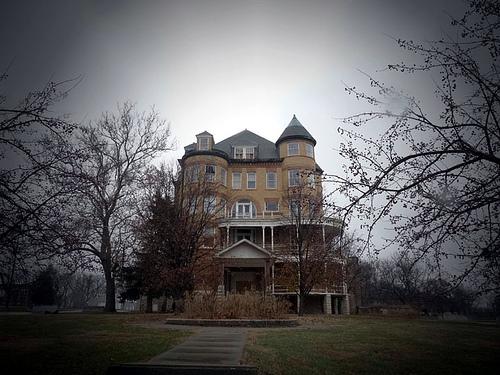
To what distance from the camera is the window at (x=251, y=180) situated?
35250mm

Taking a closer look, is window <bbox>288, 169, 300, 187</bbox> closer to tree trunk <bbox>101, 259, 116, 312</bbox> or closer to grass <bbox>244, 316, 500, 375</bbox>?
tree trunk <bbox>101, 259, 116, 312</bbox>

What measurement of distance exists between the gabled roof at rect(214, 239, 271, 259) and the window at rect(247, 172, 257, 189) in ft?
33.2

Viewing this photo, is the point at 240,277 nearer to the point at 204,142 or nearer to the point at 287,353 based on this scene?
the point at 204,142

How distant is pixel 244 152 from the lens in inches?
1443

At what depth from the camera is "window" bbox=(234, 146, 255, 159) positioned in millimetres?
36562

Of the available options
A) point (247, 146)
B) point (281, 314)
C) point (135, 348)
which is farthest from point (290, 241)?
point (135, 348)

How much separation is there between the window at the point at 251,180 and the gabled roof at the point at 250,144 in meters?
2.29

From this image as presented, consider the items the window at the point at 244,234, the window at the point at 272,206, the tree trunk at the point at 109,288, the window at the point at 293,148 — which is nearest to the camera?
the tree trunk at the point at 109,288

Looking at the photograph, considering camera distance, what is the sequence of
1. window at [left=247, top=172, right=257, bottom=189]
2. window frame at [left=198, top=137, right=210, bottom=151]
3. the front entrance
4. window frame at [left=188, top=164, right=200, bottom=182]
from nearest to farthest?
window frame at [left=188, top=164, right=200, bottom=182], the front entrance, window frame at [left=198, top=137, right=210, bottom=151], window at [left=247, top=172, right=257, bottom=189]

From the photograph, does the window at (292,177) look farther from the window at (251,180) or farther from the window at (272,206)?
the window at (251,180)

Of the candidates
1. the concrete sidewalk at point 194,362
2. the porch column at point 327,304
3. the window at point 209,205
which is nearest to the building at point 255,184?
the porch column at point 327,304

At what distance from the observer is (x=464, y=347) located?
27.7 feet

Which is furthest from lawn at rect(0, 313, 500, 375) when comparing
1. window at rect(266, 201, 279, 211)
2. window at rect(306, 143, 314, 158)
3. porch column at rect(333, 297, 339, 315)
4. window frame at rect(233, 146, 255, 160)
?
window frame at rect(233, 146, 255, 160)

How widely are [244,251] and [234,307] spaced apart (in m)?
12.9
